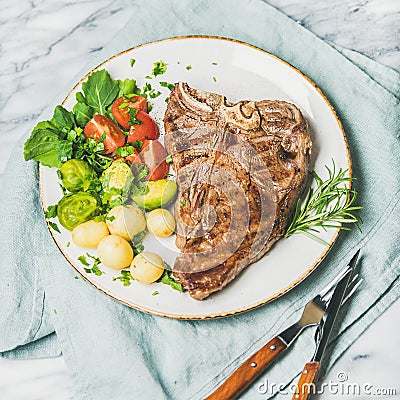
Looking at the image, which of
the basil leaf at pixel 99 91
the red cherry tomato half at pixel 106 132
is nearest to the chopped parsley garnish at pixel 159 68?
the basil leaf at pixel 99 91

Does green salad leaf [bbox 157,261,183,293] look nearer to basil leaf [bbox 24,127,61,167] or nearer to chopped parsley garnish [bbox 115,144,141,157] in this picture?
chopped parsley garnish [bbox 115,144,141,157]

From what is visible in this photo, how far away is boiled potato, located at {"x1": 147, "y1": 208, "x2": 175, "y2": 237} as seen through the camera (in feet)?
12.6

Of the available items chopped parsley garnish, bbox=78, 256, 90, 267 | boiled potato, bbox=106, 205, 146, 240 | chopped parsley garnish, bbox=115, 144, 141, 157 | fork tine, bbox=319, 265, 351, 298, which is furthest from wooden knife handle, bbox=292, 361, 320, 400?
Result: chopped parsley garnish, bbox=115, 144, 141, 157

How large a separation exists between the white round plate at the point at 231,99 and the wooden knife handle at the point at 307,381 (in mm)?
457

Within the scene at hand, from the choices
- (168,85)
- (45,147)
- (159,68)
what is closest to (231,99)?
(168,85)

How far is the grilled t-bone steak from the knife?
479mm

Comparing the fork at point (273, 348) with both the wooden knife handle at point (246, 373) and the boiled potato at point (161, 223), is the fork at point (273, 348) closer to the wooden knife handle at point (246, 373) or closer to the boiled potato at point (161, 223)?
the wooden knife handle at point (246, 373)

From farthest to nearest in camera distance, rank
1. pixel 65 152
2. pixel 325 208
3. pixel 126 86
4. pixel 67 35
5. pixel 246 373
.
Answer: pixel 67 35, pixel 126 86, pixel 65 152, pixel 325 208, pixel 246 373

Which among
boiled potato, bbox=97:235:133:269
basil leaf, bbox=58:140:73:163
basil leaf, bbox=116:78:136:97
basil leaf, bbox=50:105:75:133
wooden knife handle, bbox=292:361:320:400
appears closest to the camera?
wooden knife handle, bbox=292:361:320:400

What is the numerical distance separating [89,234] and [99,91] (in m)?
0.98

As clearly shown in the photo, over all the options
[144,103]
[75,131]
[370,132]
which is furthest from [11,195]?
[370,132]

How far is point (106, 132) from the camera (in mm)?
4051

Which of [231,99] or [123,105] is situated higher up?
[123,105]

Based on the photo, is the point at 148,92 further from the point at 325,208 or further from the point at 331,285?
the point at 331,285
